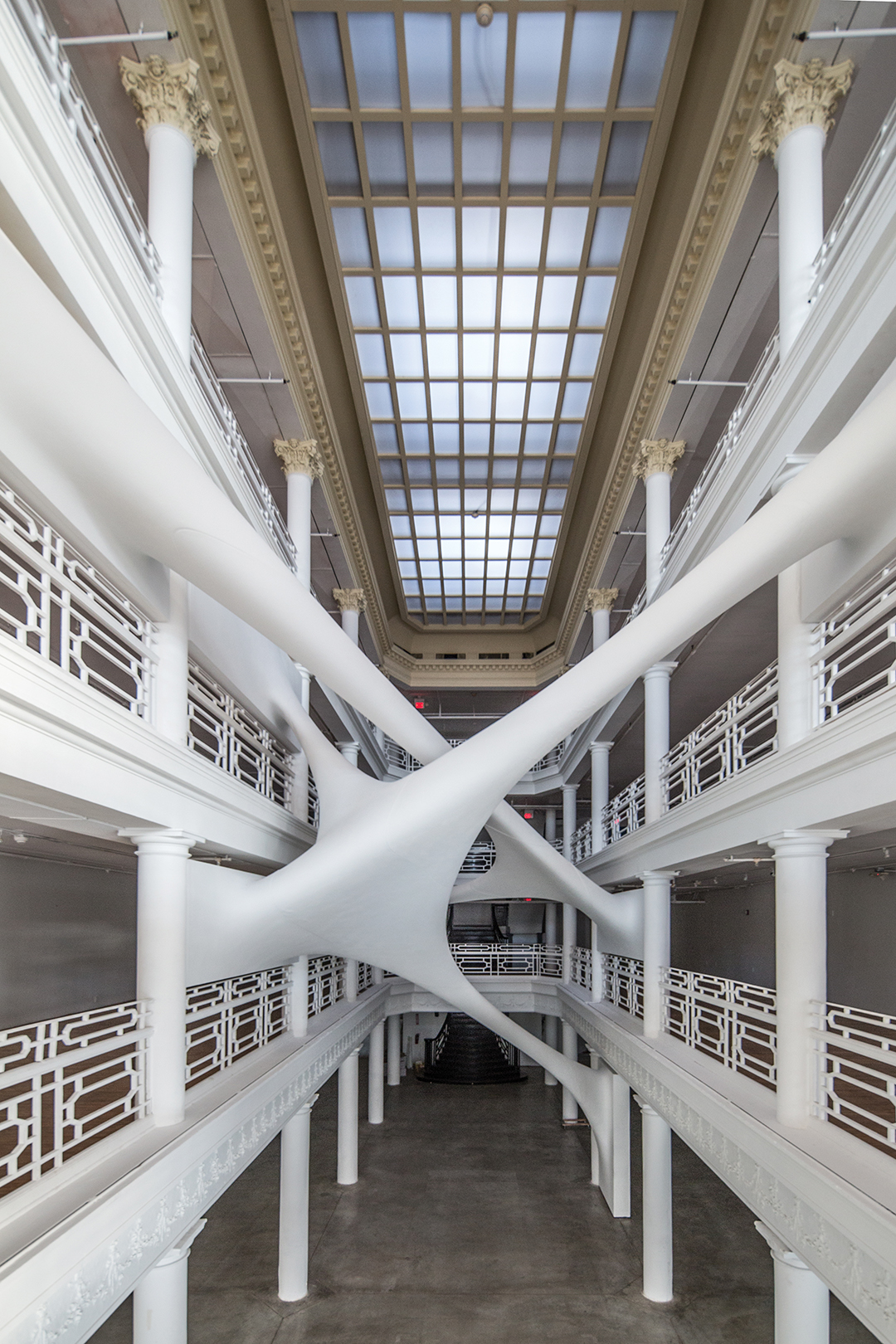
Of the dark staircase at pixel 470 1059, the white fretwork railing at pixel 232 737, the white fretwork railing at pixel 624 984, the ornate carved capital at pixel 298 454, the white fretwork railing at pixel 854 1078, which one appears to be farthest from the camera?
the dark staircase at pixel 470 1059

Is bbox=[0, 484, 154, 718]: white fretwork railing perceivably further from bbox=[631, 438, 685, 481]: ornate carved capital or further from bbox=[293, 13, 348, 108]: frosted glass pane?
bbox=[631, 438, 685, 481]: ornate carved capital

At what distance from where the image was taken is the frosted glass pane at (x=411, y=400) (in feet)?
45.4

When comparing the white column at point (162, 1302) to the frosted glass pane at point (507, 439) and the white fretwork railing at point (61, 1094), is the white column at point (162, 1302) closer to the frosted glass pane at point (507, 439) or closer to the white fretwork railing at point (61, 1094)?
the white fretwork railing at point (61, 1094)

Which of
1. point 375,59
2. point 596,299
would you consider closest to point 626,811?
point 596,299

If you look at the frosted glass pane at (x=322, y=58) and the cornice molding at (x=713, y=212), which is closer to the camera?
the cornice molding at (x=713, y=212)

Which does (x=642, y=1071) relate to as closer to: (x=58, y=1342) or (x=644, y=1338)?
(x=644, y=1338)

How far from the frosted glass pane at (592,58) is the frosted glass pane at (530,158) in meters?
0.42

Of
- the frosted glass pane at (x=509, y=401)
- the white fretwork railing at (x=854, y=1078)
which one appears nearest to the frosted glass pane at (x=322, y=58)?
the frosted glass pane at (x=509, y=401)

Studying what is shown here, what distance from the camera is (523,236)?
1084 centimetres

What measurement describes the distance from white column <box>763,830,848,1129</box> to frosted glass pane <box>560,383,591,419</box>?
898 centimetres

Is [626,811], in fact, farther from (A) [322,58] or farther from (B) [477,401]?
(A) [322,58]

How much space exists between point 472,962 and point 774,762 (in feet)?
65.7

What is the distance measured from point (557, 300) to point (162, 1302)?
36.5 feet

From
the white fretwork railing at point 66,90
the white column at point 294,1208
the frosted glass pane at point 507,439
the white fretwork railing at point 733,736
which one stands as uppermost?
the frosted glass pane at point 507,439
